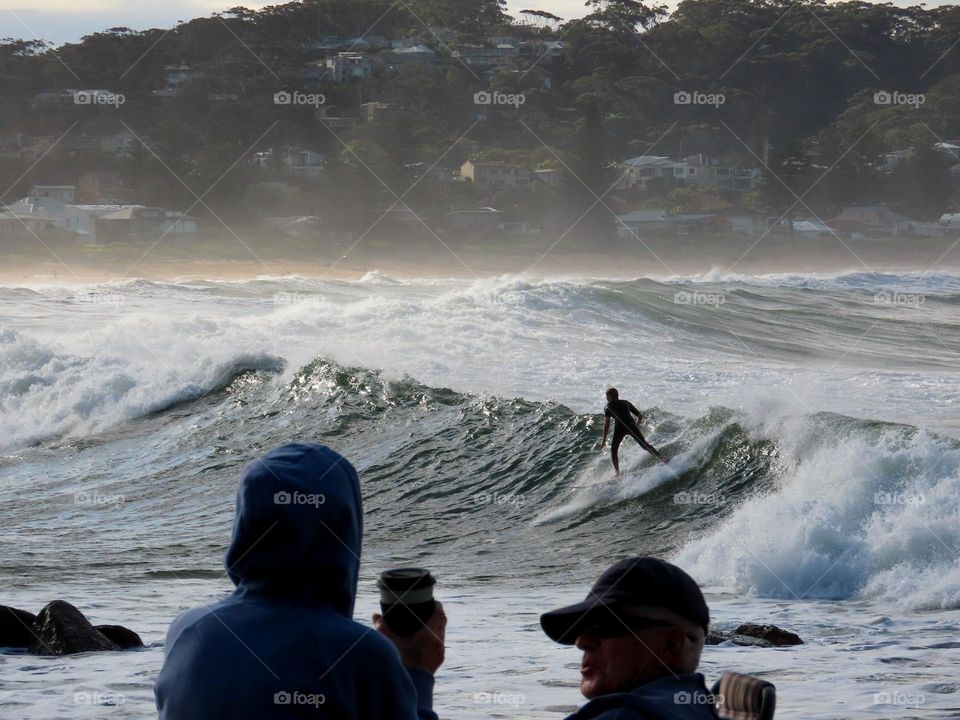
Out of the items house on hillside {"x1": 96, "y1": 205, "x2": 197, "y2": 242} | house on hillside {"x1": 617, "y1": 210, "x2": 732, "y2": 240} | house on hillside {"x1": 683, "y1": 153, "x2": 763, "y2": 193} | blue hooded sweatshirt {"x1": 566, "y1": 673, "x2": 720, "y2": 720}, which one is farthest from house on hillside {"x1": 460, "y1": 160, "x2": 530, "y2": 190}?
blue hooded sweatshirt {"x1": 566, "y1": 673, "x2": 720, "y2": 720}

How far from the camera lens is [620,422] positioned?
13312 millimetres

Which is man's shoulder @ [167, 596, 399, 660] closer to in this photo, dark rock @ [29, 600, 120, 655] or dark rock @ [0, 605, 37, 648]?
dark rock @ [29, 600, 120, 655]

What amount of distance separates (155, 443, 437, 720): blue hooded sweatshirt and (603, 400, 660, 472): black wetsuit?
11.2m

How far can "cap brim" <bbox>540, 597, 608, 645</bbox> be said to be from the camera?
2.20m

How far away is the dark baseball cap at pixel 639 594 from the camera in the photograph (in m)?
2.16

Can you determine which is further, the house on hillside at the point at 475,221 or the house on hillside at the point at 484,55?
the house on hillside at the point at 484,55

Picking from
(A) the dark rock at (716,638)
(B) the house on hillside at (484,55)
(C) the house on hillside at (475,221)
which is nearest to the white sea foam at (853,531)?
(A) the dark rock at (716,638)

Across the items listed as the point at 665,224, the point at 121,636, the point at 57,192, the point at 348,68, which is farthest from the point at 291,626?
the point at 348,68

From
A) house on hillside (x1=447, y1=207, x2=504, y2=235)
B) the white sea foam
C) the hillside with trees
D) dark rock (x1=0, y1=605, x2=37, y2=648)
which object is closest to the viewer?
dark rock (x1=0, y1=605, x2=37, y2=648)

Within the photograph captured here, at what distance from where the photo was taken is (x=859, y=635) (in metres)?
7.90

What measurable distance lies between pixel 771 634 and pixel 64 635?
3842 mm

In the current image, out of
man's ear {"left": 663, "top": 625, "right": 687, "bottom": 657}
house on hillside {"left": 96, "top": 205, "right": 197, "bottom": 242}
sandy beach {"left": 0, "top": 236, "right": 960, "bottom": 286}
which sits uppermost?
house on hillside {"left": 96, "top": 205, "right": 197, "bottom": 242}

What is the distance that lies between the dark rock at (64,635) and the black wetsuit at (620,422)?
23.0ft

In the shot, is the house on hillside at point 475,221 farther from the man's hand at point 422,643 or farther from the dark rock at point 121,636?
the man's hand at point 422,643
